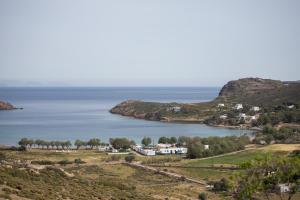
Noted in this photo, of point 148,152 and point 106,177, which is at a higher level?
point 106,177

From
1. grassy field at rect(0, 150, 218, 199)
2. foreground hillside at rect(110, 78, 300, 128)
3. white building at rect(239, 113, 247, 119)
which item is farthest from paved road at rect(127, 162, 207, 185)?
white building at rect(239, 113, 247, 119)

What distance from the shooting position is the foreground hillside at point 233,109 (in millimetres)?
123500

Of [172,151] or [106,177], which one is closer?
[106,177]

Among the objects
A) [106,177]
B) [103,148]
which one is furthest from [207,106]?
[106,177]

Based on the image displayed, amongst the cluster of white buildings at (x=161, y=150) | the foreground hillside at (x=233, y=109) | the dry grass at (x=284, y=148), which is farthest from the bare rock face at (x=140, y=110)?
the dry grass at (x=284, y=148)

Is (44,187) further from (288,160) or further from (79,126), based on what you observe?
(79,126)

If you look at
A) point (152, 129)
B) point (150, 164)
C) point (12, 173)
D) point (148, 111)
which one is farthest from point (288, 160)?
point (148, 111)

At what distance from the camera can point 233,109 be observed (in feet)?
468

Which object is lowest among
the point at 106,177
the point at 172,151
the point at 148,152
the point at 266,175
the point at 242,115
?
the point at 172,151

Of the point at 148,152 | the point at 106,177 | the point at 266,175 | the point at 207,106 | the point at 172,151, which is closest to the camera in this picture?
the point at 266,175

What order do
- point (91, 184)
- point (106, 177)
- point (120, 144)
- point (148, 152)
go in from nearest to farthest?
1. point (91, 184)
2. point (106, 177)
3. point (148, 152)
4. point (120, 144)

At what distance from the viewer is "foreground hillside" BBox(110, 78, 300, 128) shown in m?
124

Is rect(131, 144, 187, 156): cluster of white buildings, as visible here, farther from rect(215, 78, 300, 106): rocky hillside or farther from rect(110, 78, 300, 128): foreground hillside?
rect(215, 78, 300, 106): rocky hillside

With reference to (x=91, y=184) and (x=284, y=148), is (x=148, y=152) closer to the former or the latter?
(x=284, y=148)
